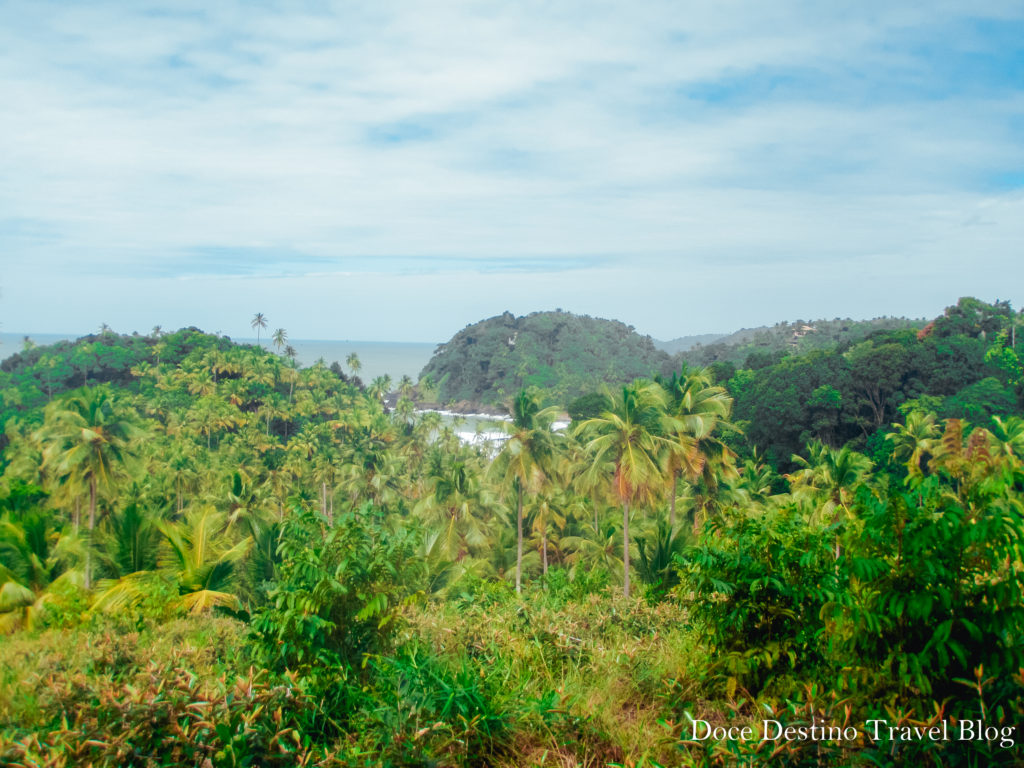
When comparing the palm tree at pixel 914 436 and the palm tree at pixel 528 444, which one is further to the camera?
the palm tree at pixel 914 436

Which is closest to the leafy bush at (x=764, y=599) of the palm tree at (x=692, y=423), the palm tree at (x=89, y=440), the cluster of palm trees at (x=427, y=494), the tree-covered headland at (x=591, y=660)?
the tree-covered headland at (x=591, y=660)

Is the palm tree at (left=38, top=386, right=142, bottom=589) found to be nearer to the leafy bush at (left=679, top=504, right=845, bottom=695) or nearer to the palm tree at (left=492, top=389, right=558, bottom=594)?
the palm tree at (left=492, top=389, right=558, bottom=594)

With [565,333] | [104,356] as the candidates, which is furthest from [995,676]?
[565,333]

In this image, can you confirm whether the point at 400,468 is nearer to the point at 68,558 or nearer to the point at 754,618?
the point at 68,558

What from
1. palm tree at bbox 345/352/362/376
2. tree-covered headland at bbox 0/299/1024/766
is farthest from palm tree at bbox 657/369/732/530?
palm tree at bbox 345/352/362/376

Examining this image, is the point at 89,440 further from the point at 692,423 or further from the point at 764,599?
the point at 764,599

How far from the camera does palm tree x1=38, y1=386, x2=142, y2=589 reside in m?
21.1

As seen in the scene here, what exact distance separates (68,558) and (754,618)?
18.0 m

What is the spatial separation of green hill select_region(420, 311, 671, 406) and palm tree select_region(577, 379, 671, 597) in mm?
71928

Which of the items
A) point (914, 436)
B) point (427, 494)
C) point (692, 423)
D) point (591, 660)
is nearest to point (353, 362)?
point (427, 494)

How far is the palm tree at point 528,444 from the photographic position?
23.5 metres

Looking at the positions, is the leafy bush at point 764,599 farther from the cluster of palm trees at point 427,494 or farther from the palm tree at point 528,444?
the palm tree at point 528,444

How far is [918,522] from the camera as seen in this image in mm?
3393

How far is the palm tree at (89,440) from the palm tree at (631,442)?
48.6ft
